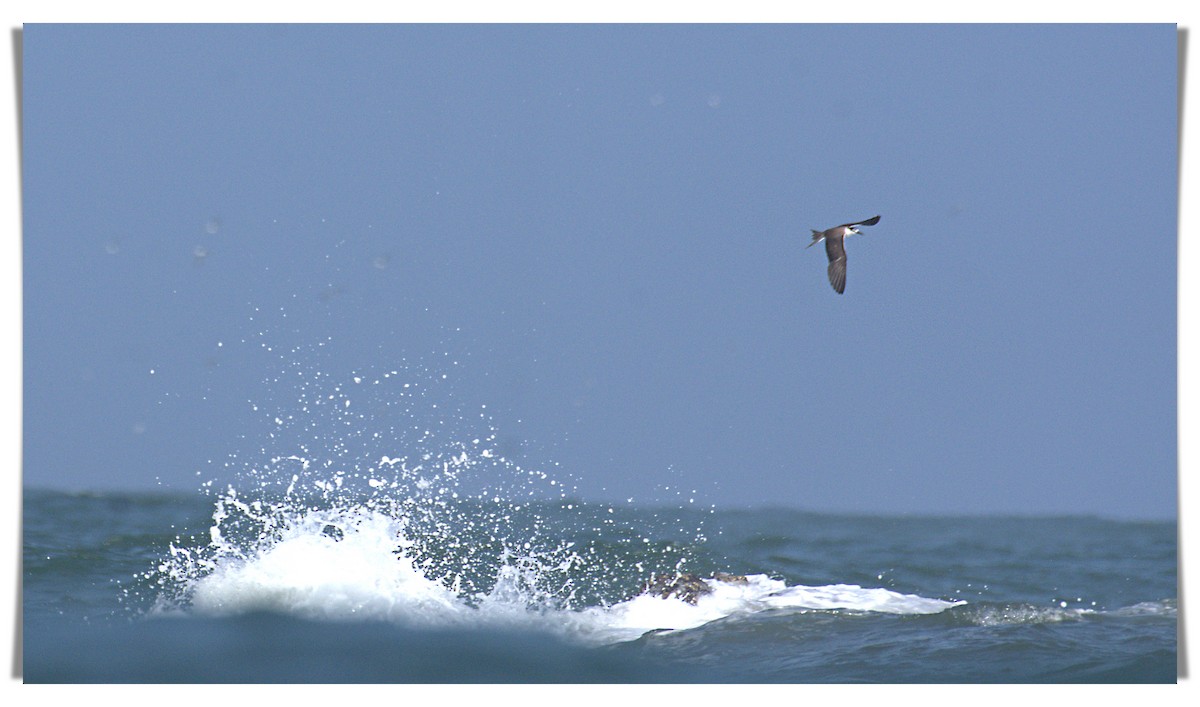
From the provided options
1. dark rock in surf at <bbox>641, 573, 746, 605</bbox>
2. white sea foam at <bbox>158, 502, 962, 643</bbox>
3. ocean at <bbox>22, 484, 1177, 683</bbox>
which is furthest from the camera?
dark rock in surf at <bbox>641, 573, 746, 605</bbox>

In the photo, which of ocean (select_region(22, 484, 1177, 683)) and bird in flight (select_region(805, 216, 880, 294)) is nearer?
ocean (select_region(22, 484, 1177, 683))

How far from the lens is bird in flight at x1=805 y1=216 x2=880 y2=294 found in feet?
27.6

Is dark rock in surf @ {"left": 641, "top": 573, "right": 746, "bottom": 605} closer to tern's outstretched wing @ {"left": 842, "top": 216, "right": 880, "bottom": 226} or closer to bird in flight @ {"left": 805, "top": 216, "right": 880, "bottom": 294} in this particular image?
bird in flight @ {"left": 805, "top": 216, "right": 880, "bottom": 294}

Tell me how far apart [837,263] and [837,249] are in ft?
0.32

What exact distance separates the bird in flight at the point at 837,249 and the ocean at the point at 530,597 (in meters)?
2.14

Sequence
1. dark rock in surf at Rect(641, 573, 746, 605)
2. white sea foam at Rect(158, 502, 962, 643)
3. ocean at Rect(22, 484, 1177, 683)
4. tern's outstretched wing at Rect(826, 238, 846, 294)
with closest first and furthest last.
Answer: ocean at Rect(22, 484, 1177, 683)
white sea foam at Rect(158, 502, 962, 643)
tern's outstretched wing at Rect(826, 238, 846, 294)
dark rock in surf at Rect(641, 573, 746, 605)

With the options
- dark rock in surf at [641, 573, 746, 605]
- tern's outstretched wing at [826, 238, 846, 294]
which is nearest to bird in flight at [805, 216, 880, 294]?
tern's outstretched wing at [826, 238, 846, 294]

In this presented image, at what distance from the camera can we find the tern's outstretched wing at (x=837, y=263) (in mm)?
8406

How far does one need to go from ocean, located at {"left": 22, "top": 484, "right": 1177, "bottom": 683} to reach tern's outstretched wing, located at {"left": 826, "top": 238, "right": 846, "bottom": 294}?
2.12 meters

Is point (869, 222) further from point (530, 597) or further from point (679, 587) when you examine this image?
point (530, 597)

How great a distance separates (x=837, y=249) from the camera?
8.49 metres
